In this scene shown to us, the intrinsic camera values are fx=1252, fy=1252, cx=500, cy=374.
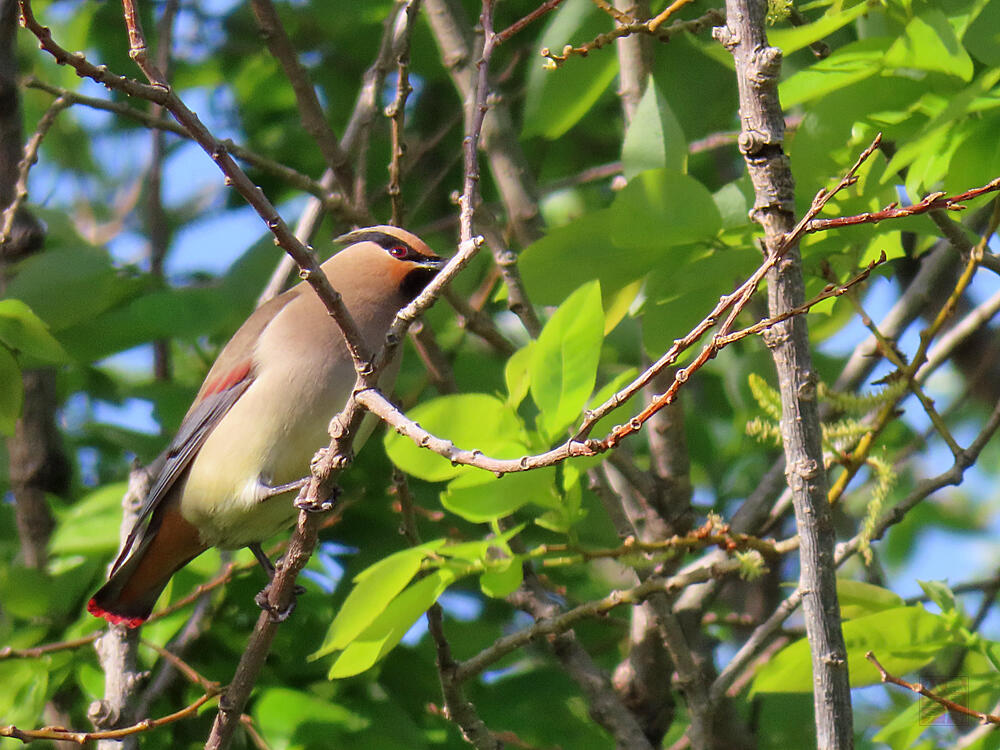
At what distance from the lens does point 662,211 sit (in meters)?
2.71

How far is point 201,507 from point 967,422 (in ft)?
13.0

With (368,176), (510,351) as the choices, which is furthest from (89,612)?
(368,176)

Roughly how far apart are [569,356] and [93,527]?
2007 mm

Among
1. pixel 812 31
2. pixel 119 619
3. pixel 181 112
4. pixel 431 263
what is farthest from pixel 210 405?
pixel 812 31

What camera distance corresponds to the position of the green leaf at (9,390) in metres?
3.10

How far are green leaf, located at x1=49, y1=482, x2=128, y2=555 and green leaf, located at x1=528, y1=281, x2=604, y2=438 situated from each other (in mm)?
1855

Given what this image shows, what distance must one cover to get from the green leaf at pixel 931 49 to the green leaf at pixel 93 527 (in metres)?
2.60

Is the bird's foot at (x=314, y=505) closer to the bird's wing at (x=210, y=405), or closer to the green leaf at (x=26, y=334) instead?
the green leaf at (x=26, y=334)

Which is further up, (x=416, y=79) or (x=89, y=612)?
(x=416, y=79)

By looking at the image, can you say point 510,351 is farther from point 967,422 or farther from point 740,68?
point 967,422

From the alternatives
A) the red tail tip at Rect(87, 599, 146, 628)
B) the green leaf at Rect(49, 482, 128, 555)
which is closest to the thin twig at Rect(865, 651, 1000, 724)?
the red tail tip at Rect(87, 599, 146, 628)

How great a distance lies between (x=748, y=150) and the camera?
247 centimetres

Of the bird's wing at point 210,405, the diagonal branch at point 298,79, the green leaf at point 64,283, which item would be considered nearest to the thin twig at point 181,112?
the green leaf at point 64,283

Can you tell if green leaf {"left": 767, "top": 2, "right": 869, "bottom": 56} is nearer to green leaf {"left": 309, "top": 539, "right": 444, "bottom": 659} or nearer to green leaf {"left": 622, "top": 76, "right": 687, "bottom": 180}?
green leaf {"left": 622, "top": 76, "right": 687, "bottom": 180}
